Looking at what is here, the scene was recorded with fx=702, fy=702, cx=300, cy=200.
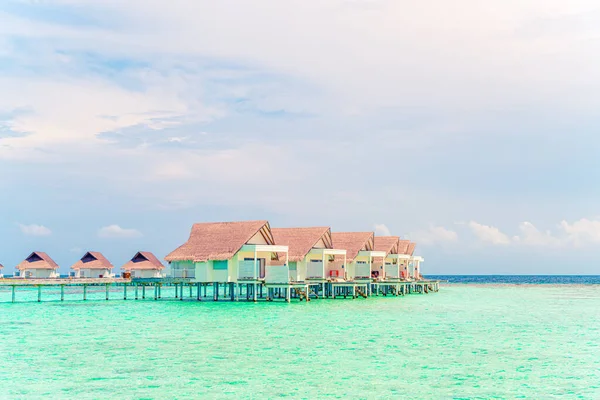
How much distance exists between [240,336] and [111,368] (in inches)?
284

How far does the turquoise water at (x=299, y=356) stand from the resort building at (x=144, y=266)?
29.7m

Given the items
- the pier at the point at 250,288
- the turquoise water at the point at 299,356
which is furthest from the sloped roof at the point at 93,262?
the turquoise water at the point at 299,356

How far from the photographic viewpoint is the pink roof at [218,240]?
41.8 metres

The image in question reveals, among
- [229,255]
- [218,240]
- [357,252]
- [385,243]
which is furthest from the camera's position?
[385,243]

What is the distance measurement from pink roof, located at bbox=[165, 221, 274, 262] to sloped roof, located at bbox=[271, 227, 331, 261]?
6.54 feet

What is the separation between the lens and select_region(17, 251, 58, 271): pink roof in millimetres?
66812

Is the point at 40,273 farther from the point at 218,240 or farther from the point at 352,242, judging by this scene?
the point at 352,242

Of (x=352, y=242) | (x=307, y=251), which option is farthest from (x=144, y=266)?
(x=307, y=251)

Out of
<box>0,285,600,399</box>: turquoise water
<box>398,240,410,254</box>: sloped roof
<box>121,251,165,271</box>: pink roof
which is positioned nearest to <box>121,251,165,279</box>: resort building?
<box>121,251,165,271</box>: pink roof

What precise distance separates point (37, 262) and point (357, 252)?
Result: 33196mm

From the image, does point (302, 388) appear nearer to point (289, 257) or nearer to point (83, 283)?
point (289, 257)

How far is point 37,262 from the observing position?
6731cm

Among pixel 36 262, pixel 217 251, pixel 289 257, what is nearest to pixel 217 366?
pixel 217 251

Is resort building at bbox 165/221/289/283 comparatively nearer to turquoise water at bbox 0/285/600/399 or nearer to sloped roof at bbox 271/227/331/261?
sloped roof at bbox 271/227/331/261
